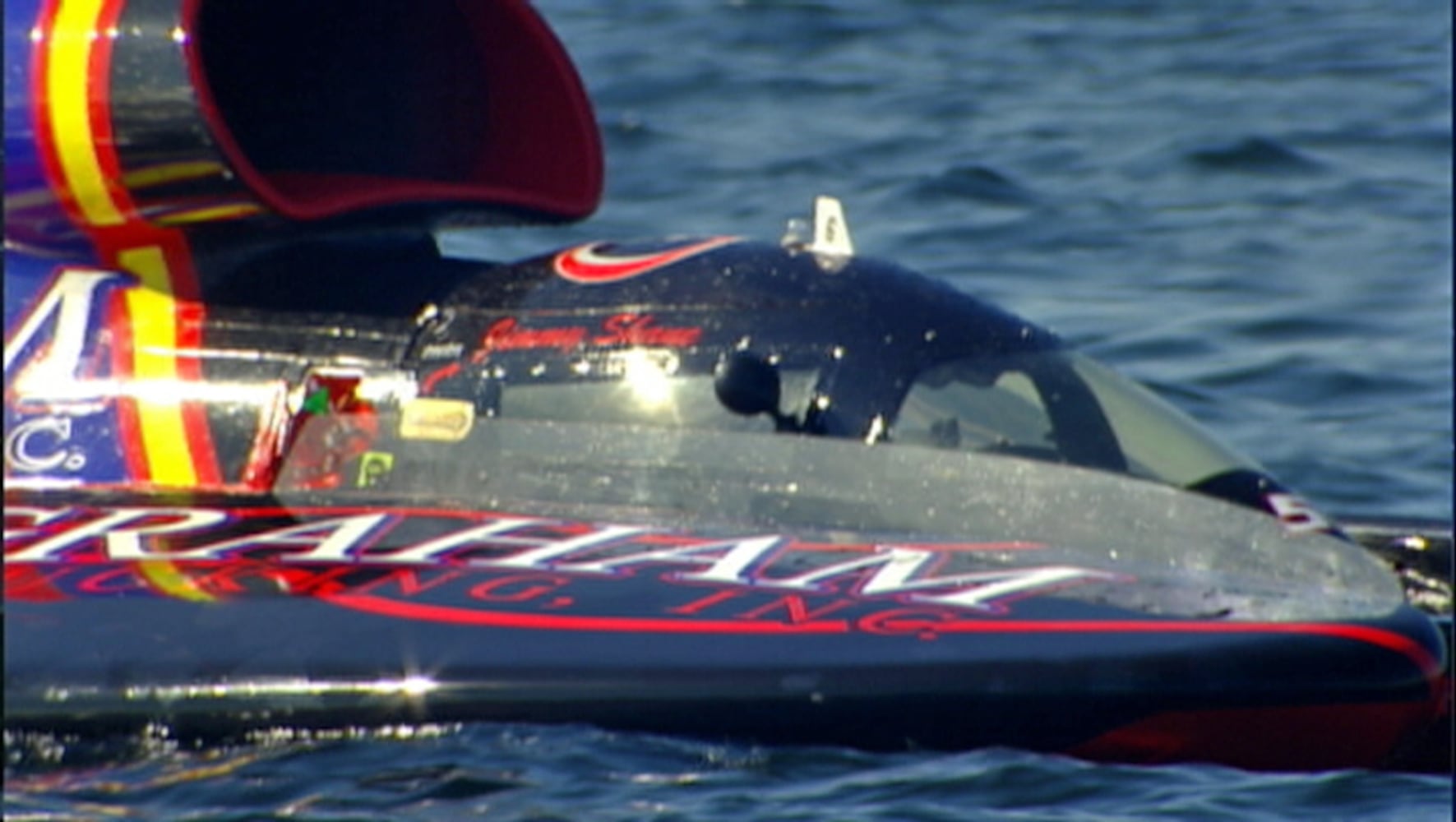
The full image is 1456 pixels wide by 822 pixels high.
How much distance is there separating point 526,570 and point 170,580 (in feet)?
2.39

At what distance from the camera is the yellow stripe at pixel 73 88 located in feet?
19.0

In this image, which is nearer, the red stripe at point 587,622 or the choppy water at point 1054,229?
the choppy water at point 1054,229

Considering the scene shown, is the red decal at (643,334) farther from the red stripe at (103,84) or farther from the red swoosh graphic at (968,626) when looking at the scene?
the red stripe at (103,84)

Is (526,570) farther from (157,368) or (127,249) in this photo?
(127,249)

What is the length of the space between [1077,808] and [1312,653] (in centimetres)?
58

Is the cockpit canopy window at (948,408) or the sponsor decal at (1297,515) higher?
the cockpit canopy window at (948,408)

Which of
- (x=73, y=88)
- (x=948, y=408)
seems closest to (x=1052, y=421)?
(x=948, y=408)

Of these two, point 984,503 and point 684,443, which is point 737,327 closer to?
point 684,443

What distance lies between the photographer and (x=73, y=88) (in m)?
5.79

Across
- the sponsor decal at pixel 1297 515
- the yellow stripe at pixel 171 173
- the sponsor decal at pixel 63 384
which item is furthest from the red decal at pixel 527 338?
the sponsor decal at pixel 1297 515

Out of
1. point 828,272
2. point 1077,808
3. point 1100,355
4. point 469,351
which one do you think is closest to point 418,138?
point 469,351

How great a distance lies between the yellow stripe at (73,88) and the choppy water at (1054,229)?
1485mm

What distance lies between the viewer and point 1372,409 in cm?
920

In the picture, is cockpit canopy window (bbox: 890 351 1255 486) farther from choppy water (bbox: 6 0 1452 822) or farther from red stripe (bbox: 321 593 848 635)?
choppy water (bbox: 6 0 1452 822)
